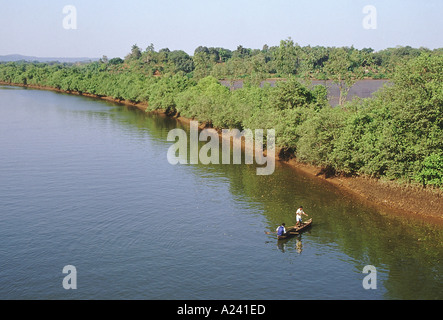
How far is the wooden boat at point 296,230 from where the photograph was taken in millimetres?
43050

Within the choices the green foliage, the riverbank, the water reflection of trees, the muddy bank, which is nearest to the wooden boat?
the water reflection of trees

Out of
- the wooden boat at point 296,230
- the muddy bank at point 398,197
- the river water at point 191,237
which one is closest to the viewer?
the river water at point 191,237

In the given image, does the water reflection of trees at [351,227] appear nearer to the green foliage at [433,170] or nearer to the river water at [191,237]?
the river water at [191,237]

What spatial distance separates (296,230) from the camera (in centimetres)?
4422

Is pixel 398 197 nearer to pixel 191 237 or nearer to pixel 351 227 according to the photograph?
pixel 351 227

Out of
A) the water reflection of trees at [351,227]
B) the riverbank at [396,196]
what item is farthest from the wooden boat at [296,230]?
the riverbank at [396,196]

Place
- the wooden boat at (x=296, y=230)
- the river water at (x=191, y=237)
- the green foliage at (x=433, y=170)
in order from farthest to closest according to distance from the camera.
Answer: the green foliage at (x=433, y=170), the wooden boat at (x=296, y=230), the river water at (x=191, y=237)

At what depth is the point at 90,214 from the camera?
4875 centimetres

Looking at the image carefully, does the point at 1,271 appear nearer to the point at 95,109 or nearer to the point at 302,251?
the point at 302,251

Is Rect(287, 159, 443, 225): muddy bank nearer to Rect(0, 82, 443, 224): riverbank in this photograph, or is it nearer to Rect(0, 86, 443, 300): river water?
Rect(0, 82, 443, 224): riverbank

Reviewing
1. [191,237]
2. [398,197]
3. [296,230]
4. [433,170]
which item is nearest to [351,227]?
[296,230]

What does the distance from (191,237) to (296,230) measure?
1098cm

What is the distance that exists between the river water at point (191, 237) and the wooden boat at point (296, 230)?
2.42ft
